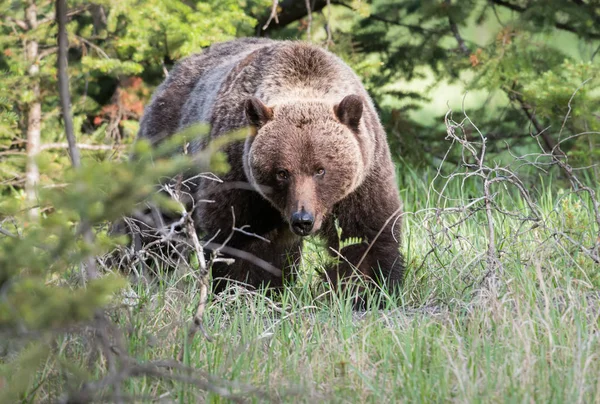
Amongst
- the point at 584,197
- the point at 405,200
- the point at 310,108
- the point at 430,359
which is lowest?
the point at 405,200

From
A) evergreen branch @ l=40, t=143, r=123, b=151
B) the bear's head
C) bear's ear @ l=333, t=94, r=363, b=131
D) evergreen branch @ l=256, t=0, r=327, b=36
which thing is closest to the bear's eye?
the bear's head

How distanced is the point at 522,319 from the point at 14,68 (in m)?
5.31

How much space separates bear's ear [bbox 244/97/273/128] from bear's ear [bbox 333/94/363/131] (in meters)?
0.41

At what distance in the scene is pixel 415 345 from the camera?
11.3 feet

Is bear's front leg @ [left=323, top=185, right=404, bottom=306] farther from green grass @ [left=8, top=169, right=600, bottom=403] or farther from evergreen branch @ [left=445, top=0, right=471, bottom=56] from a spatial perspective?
evergreen branch @ [left=445, top=0, right=471, bottom=56]

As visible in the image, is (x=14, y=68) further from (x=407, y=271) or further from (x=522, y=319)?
(x=522, y=319)

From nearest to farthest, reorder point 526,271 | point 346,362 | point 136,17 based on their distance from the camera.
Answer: point 346,362
point 526,271
point 136,17

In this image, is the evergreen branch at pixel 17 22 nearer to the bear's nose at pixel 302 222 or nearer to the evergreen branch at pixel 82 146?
the evergreen branch at pixel 82 146

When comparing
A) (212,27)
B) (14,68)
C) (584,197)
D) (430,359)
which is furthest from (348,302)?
(14,68)

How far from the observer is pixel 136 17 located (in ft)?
22.6

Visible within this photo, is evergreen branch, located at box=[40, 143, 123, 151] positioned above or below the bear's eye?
below

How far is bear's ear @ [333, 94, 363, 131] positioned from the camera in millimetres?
4918

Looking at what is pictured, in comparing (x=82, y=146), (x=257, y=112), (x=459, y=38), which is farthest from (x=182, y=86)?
(x=459, y=38)

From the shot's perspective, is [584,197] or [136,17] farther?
[136,17]
